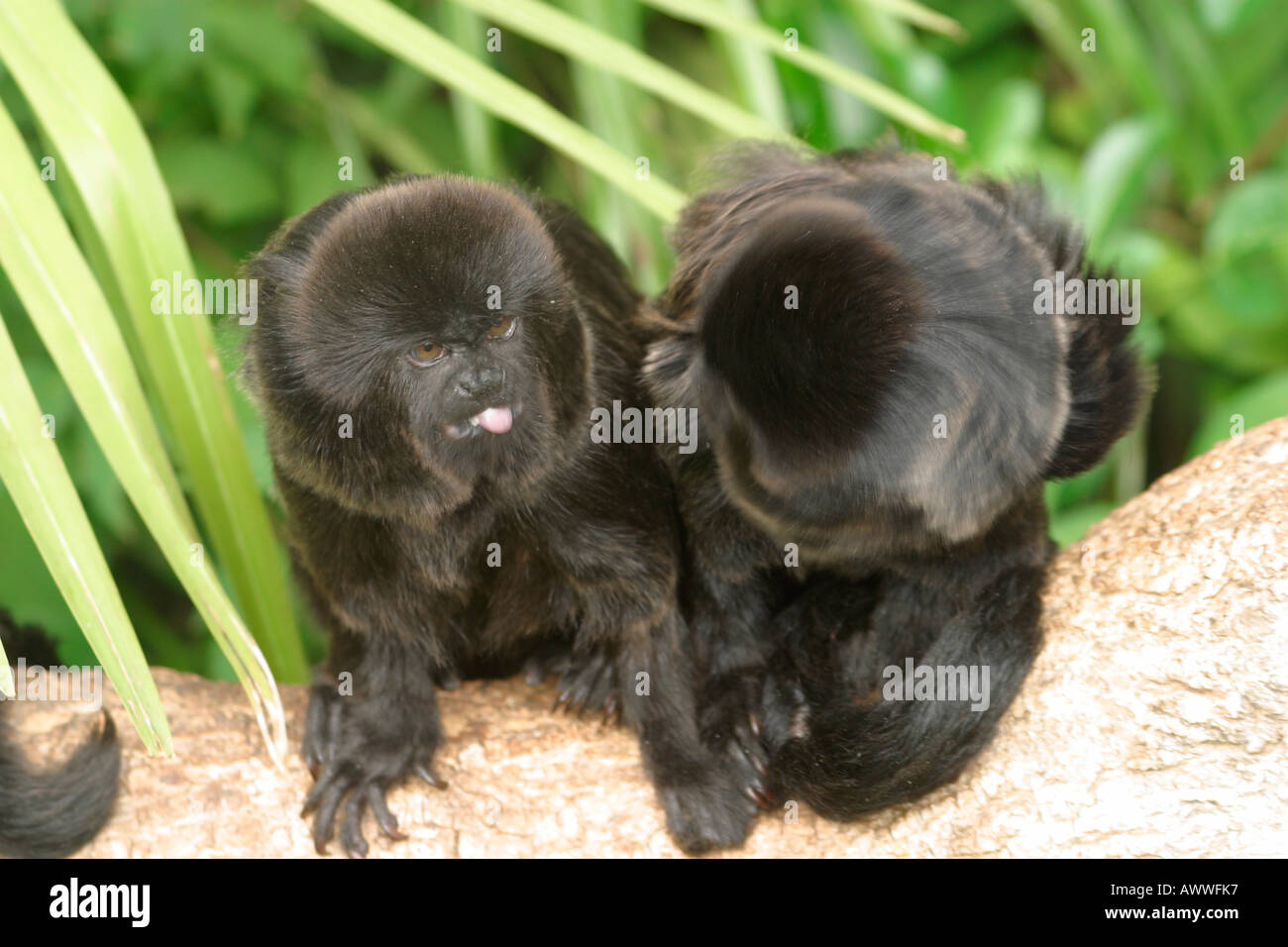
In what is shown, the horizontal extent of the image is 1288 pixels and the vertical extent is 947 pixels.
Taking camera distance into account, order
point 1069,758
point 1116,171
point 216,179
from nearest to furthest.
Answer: point 1069,758
point 1116,171
point 216,179

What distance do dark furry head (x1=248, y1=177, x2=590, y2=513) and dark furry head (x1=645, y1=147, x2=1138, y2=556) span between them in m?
0.25

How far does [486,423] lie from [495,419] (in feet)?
0.05

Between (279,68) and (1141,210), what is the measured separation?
2459 millimetres

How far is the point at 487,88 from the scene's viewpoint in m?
2.24

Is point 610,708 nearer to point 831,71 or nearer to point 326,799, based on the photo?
point 326,799

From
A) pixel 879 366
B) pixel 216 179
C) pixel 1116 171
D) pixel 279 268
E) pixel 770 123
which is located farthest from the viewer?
pixel 216 179

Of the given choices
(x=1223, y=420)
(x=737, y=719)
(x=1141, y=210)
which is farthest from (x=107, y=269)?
(x=1141, y=210)

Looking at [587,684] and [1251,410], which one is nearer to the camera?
[587,684]

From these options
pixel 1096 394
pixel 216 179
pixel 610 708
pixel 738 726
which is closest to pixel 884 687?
pixel 738 726

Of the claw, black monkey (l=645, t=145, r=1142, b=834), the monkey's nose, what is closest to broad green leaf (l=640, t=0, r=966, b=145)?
black monkey (l=645, t=145, r=1142, b=834)

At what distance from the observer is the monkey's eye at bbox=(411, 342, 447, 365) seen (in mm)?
1810

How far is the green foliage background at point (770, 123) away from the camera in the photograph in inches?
121

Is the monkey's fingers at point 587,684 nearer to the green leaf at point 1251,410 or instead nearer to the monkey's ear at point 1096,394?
the monkey's ear at point 1096,394

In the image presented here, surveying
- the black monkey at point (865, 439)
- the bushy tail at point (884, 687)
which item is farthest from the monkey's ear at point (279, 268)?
the bushy tail at point (884, 687)
